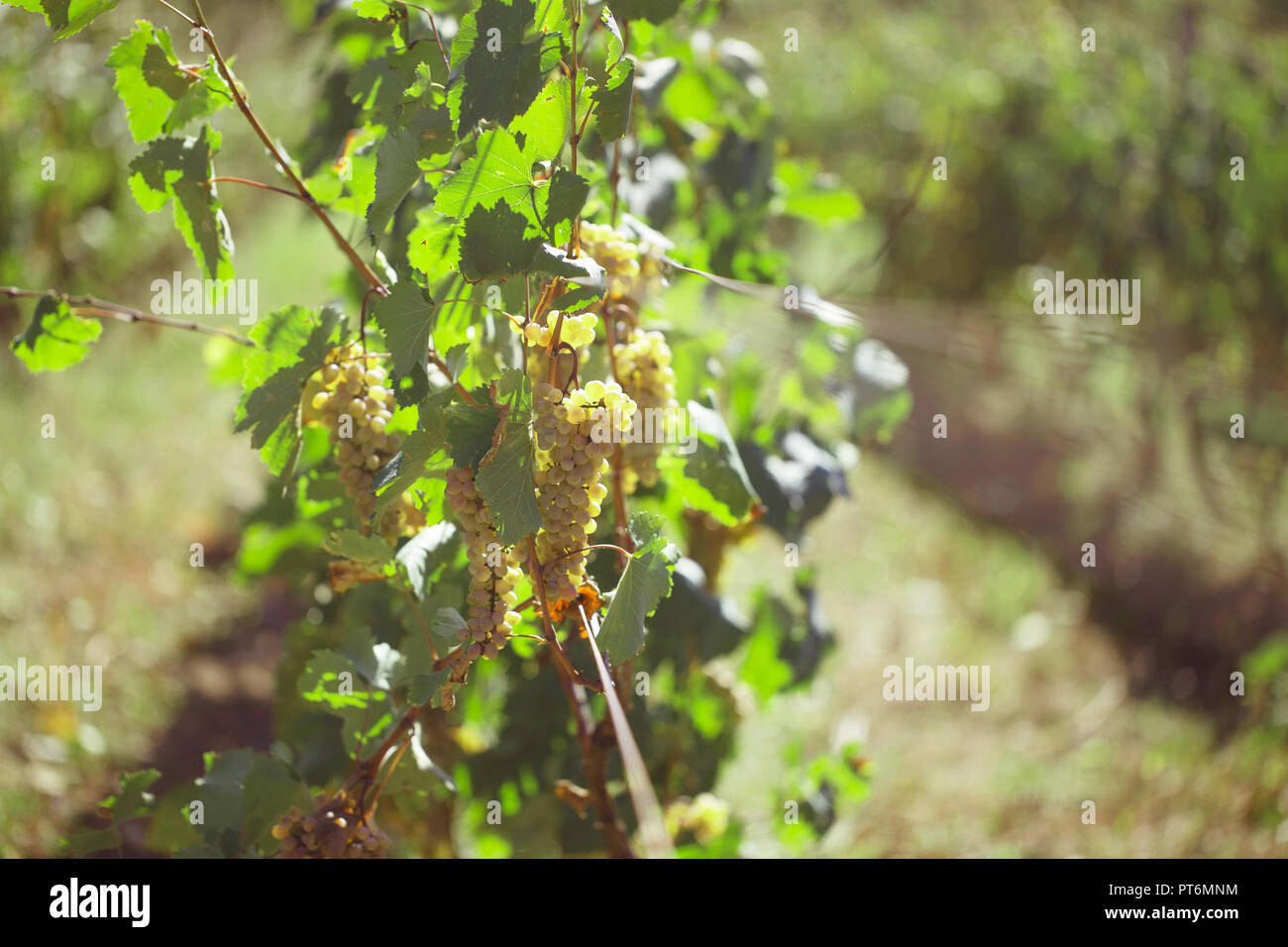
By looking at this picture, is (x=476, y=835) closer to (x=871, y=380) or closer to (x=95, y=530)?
(x=871, y=380)

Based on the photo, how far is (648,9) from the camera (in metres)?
1.01

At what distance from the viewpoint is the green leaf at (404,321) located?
0.80 metres

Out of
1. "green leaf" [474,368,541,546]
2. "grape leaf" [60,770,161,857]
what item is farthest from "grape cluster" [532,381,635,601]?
"grape leaf" [60,770,161,857]

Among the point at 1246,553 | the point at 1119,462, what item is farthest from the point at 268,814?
the point at 1119,462

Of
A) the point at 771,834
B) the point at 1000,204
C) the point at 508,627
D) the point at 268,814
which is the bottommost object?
the point at 771,834

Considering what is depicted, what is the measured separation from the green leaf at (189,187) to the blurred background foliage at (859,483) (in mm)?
309

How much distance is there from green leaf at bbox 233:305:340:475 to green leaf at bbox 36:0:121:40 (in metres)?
0.29

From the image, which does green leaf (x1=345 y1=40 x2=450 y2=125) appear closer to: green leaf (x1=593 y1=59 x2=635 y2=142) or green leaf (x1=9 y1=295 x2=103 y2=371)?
green leaf (x1=593 y1=59 x2=635 y2=142)

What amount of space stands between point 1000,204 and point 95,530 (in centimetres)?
360

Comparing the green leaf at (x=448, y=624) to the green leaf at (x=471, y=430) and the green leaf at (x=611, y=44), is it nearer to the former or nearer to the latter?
the green leaf at (x=471, y=430)

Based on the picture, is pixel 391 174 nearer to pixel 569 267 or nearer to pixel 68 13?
pixel 569 267

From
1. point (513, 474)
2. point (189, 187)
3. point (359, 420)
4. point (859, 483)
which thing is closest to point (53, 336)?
point (189, 187)

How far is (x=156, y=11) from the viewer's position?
176 inches

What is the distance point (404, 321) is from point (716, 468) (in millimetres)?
402
